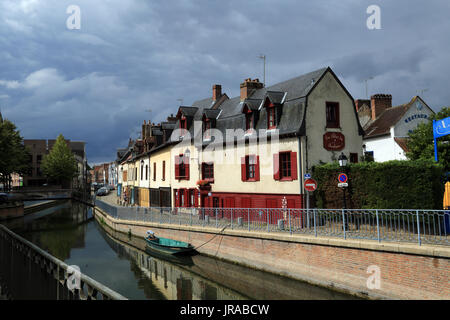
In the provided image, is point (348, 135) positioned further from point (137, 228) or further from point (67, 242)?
point (67, 242)

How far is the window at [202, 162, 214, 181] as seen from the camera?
24.1m

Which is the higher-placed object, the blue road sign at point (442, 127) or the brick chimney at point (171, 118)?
the brick chimney at point (171, 118)

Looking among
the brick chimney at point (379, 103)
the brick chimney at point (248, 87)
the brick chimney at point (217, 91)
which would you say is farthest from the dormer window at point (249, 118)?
the brick chimney at point (379, 103)

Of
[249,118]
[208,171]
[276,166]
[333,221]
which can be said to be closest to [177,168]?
[208,171]

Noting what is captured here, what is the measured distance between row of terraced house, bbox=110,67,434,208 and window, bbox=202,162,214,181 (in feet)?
0.25

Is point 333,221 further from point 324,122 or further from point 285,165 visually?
point 324,122

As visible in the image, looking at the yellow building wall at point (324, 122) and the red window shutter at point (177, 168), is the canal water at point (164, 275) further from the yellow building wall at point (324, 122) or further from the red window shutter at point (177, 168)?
the yellow building wall at point (324, 122)

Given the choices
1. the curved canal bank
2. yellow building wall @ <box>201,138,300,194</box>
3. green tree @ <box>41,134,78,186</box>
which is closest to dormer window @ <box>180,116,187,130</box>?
yellow building wall @ <box>201,138,300,194</box>

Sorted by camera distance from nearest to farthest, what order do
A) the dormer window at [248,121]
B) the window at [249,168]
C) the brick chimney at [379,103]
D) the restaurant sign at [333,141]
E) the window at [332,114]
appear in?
the restaurant sign at [333,141], the window at [332,114], the window at [249,168], the dormer window at [248,121], the brick chimney at [379,103]

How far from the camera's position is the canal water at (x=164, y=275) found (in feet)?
43.0

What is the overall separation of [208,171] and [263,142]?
20.5 ft

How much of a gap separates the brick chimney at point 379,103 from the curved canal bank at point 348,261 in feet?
78.1

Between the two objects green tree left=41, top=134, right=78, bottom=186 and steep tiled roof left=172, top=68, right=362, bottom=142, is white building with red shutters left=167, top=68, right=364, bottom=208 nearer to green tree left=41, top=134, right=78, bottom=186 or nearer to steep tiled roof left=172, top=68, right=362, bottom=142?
steep tiled roof left=172, top=68, right=362, bottom=142
